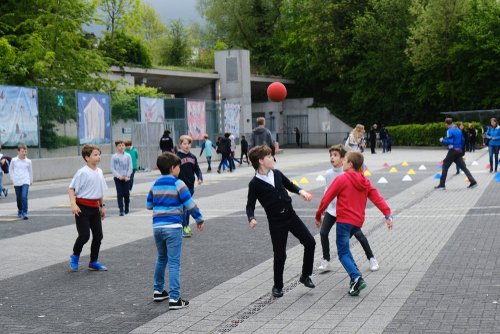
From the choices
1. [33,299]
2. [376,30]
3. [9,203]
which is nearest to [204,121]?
[9,203]

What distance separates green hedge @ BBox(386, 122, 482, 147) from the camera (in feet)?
170

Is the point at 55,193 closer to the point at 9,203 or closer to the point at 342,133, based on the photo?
the point at 9,203

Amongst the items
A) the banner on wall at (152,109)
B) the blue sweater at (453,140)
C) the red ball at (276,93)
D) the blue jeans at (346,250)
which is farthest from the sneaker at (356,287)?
the banner on wall at (152,109)

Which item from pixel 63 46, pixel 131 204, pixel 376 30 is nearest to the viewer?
pixel 131 204

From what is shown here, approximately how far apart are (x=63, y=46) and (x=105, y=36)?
16.7 meters

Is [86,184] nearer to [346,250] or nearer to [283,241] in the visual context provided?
[283,241]

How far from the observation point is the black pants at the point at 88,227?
9.09 metres

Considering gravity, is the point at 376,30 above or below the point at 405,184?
above

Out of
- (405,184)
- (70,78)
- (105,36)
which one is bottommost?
(405,184)

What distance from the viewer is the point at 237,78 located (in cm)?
5622

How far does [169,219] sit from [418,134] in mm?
Answer: 47982

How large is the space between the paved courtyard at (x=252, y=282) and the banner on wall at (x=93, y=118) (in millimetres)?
15465

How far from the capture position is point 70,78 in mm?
A: 37750

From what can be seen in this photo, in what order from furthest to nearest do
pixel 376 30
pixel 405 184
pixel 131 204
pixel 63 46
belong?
pixel 376 30 < pixel 63 46 < pixel 405 184 < pixel 131 204
